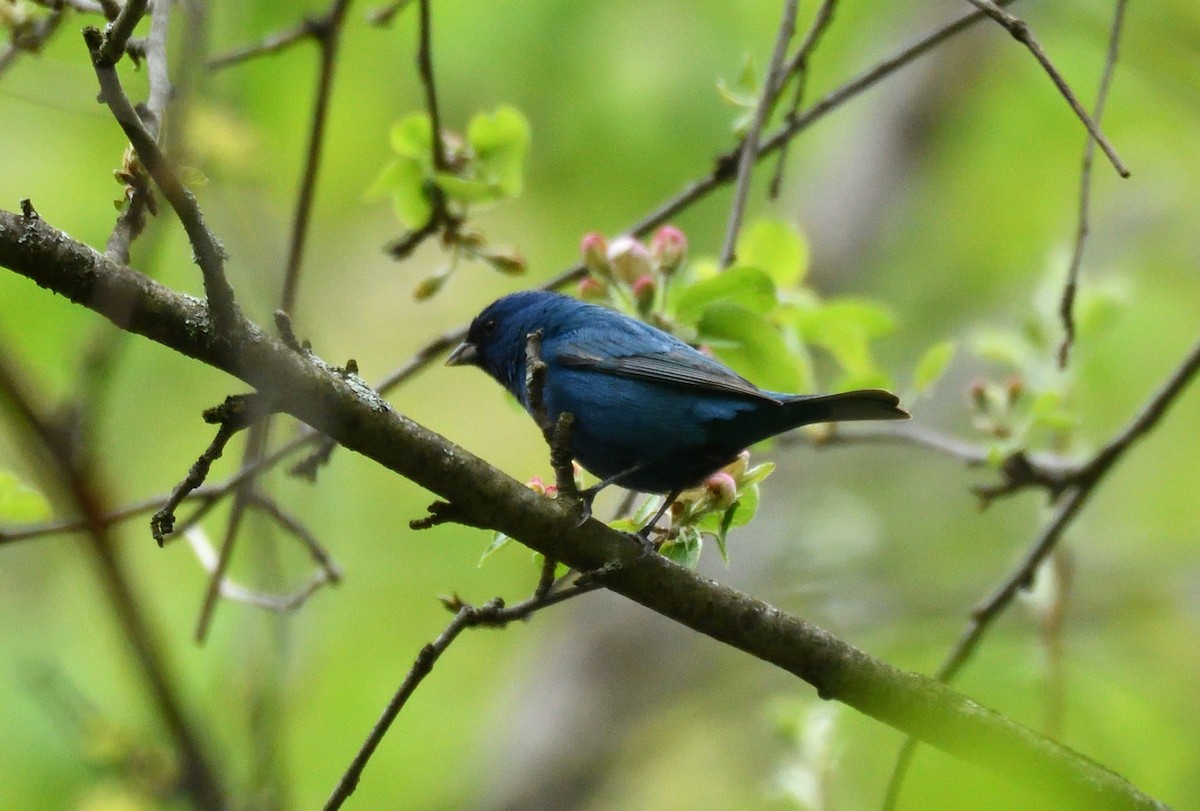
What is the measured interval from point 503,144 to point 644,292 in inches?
32.9

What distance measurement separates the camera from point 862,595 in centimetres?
745

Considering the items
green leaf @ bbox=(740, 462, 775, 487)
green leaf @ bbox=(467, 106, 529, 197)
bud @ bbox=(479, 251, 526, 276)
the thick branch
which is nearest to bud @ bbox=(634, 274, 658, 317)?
bud @ bbox=(479, 251, 526, 276)

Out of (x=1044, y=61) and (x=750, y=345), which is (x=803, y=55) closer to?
(x=750, y=345)

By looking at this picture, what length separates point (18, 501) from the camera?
12.1ft

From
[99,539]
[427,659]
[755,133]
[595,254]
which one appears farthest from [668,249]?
[99,539]

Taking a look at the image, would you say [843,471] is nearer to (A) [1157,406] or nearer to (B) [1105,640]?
(B) [1105,640]

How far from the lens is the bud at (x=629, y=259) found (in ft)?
14.6

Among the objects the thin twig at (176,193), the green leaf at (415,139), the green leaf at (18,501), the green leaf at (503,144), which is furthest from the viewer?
the green leaf at (503,144)

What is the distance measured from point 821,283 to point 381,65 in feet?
12.0

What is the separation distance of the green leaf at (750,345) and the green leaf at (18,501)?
218 centimetres

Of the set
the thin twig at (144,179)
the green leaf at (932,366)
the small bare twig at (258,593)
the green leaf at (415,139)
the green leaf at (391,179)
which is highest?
the thin twig at (144,179)

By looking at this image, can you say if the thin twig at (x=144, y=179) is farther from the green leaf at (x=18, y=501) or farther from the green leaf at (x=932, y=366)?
the green leaf at (x=932, y=366)

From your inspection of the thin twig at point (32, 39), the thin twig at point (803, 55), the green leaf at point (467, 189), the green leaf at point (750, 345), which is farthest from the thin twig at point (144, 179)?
the thin twig at point (803, 55)

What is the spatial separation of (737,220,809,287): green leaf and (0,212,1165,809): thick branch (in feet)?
6.33
